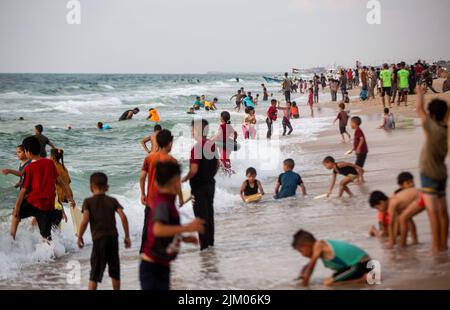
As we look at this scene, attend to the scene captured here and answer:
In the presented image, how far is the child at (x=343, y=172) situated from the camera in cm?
1030

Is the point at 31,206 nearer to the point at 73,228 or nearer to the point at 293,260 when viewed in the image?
the point at 73,228

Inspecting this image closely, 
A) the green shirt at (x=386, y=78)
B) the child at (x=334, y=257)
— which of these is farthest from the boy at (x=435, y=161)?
the green shirt at (x=386, y=78)

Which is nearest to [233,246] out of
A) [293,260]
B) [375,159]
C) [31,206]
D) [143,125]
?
[293,260]

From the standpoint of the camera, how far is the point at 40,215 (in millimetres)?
8031

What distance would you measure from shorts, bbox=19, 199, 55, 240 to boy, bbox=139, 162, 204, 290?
3.52 m

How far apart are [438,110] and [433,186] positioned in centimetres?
73

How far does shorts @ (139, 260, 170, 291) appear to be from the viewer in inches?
189

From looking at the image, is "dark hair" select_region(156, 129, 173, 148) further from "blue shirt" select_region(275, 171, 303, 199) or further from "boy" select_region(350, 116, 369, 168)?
"boy" select_region(350, 116, 369, 168)

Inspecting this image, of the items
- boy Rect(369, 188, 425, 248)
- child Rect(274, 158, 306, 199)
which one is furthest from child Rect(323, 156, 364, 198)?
boy Rect(369, 188, 425, 248)

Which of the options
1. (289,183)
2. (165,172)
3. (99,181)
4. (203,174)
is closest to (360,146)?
(289,183)

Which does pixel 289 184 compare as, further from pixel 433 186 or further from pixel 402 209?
pixel 433 186

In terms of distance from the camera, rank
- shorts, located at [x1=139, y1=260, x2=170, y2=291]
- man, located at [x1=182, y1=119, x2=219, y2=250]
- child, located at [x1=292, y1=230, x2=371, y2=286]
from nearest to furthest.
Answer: shorts, located at [x1=139, y1=260, x2=170, y2=291]
child, located at [x1=292, y1=230, x2=371, y2=286]
man, located at [x1=182, y1=119, x2=219, y2=250]
